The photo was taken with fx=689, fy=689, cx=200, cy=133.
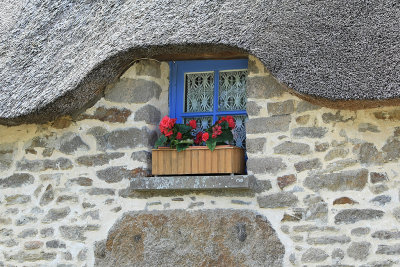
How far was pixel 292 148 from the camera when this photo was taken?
413 centimetres

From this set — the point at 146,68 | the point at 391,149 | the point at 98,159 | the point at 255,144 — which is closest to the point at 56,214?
the point at 98,159

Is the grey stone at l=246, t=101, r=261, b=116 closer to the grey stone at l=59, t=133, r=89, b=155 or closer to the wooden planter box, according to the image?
the wooden planter box

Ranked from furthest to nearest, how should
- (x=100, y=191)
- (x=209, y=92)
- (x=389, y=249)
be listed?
(x=209, y=92) → (x=100, y=191) → (x=389, y=249)

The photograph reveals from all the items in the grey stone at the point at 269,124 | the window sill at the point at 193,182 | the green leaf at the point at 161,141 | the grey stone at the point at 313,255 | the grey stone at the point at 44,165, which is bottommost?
the grey stone at the point at 313,255

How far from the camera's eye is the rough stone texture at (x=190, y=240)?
13.4ft

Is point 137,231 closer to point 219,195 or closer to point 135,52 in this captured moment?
point 219,195

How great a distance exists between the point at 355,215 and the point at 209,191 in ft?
2.93

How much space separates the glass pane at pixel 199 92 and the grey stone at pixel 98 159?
1.87 ft

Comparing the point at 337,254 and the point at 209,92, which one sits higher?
the point at 209,92

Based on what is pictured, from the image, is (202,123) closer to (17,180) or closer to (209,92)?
(209,92)

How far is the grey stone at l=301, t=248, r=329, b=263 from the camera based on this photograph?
3.93 meters

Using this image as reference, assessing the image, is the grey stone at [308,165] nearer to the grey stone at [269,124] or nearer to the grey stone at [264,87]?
the grey stone at [269,124]

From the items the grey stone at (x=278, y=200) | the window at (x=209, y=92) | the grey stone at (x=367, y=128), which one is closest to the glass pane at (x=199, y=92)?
the window at (x=209, y=92)

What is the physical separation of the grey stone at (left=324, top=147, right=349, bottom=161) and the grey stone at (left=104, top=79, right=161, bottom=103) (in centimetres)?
122
